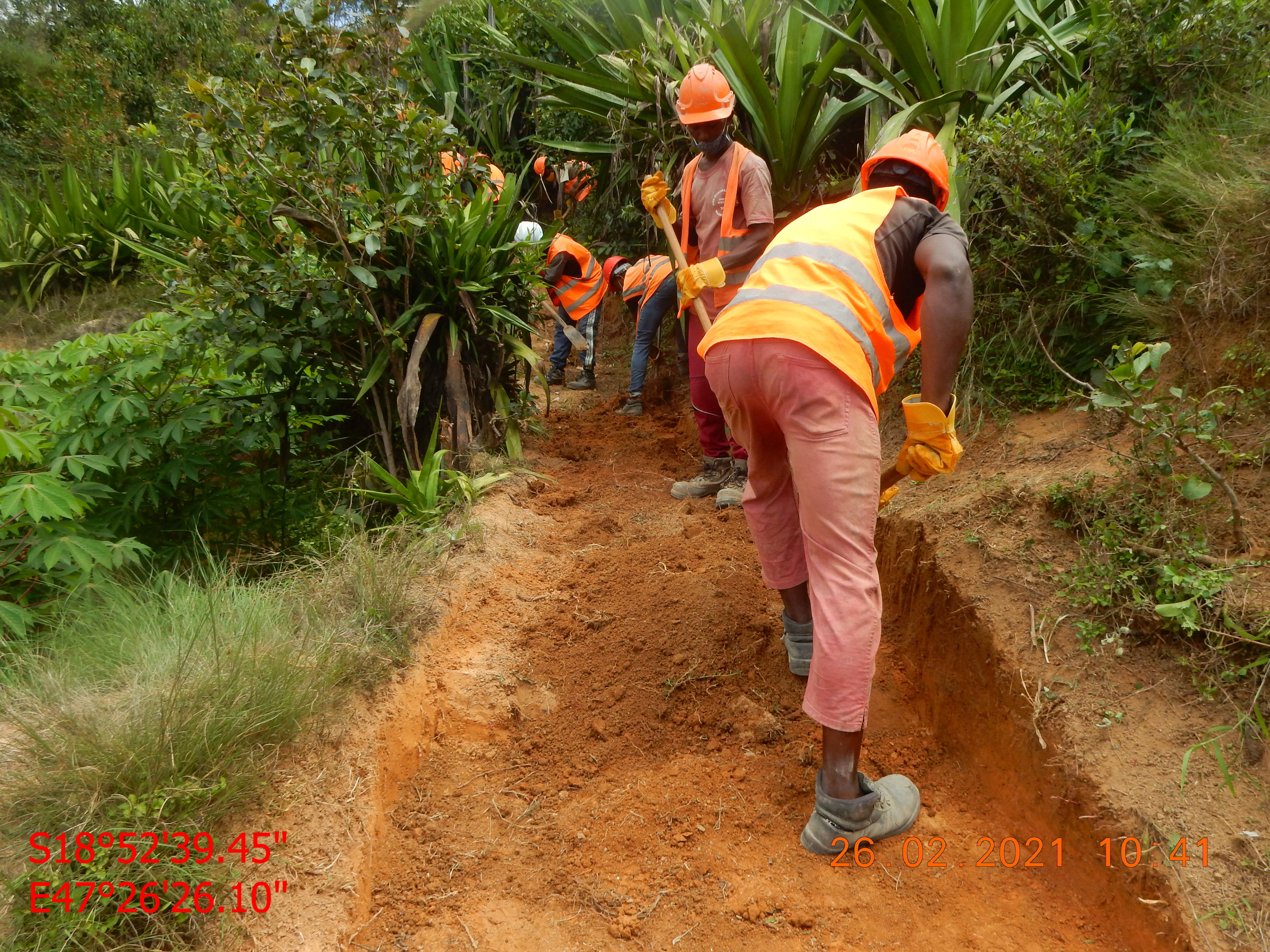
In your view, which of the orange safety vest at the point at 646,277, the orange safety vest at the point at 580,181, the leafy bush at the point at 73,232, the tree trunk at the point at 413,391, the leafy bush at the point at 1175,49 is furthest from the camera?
the leafy bush at the point at 73,232

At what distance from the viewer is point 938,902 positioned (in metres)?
2.20

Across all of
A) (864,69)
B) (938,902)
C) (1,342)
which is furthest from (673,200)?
(1,342)

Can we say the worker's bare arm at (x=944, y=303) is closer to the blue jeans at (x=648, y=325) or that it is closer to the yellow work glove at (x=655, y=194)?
the yellow work glove at (x=655, y=194)

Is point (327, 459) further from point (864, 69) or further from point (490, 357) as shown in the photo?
point (864, 69)

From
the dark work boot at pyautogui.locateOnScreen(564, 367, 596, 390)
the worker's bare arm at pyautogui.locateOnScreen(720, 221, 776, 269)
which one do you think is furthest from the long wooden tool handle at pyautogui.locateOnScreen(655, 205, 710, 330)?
the dark work boot at pyautogui.locateOnScreen(564, 367, 596, 390)

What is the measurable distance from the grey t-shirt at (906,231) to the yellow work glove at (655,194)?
228 cm

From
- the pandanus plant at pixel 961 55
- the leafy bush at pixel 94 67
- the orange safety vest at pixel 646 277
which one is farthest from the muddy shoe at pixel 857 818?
the leafy bush at pixel 94 67

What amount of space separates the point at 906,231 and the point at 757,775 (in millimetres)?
1669

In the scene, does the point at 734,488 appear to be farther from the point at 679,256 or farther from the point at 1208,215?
the point at 1208,215

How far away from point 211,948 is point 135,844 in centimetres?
29

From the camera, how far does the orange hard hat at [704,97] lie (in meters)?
3.95

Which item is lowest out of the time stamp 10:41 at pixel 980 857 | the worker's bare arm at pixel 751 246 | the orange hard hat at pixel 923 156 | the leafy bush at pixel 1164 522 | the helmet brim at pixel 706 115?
the time stamp 10:41 at pixel 980 857

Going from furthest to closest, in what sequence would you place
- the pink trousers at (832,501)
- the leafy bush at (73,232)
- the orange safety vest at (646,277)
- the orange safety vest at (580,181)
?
the leafy bush at (73,232) < the orange safety vest at (580,181) < the orange safety vest at (646,277) < the pink trousers at (832,501)

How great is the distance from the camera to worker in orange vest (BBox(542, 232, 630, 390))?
6.81 m
